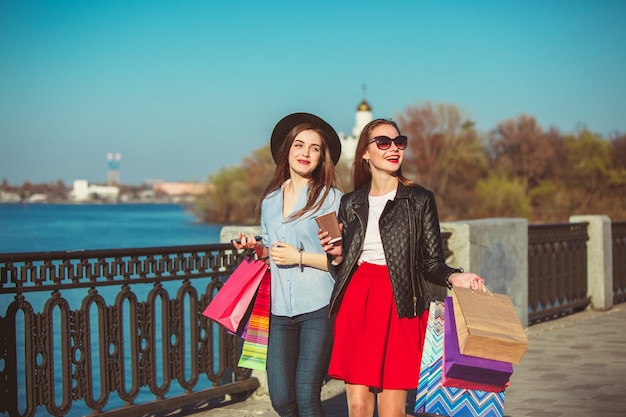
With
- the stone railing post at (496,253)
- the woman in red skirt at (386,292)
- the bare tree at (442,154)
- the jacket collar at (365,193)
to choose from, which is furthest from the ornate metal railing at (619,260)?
the bare tree at (442,154)

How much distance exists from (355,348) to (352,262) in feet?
1.32

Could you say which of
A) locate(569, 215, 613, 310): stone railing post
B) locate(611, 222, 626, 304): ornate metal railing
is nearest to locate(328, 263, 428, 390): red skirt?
locate(569, 215, 613, 310): stone railing post

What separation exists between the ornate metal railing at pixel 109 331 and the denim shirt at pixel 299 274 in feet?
5.46

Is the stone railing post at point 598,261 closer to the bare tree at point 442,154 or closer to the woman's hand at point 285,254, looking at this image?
the woman's hand at point 285,254

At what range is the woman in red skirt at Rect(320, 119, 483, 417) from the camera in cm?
444

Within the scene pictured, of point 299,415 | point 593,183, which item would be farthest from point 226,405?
point 593,183

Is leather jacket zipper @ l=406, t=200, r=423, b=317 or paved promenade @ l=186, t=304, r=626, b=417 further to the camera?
paved promenade @ l=186, t=304, r=626, b=417

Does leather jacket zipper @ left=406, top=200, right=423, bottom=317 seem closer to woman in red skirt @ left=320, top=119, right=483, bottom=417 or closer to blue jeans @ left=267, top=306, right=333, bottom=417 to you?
woman in red skirt @ left=320, top=119, right=483, bottom=417

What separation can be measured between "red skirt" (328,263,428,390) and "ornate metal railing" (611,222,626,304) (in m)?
9.87

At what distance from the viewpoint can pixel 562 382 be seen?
25.6ft

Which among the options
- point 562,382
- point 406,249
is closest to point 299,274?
point 406,249

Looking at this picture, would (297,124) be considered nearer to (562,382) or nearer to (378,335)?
(378,335)

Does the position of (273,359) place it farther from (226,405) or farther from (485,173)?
(485,173)

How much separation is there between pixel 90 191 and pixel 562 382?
178m
